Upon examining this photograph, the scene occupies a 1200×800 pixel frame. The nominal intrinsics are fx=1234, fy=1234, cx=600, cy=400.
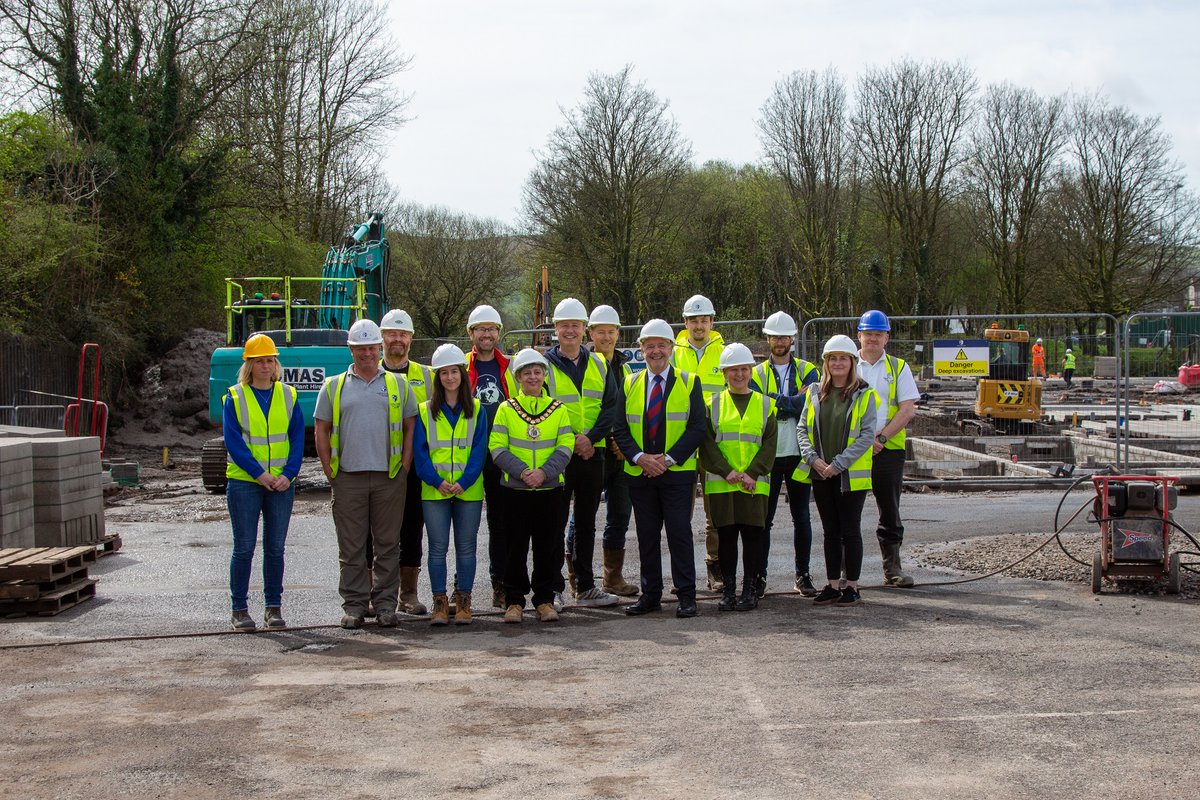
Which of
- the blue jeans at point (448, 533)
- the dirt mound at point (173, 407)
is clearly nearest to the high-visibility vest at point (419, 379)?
the blue jeans at point (448, 533)

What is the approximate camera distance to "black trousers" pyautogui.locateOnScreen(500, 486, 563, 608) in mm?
8250

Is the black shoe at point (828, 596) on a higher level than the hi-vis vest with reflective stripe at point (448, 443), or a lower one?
lower

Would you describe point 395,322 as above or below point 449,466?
above

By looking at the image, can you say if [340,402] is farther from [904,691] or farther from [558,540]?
[904,691]

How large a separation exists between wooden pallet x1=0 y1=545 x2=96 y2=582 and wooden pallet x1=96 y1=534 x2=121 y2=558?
2.10 metres

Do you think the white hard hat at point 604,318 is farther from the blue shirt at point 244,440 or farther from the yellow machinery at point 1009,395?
the yellow machinery at point 1009,395

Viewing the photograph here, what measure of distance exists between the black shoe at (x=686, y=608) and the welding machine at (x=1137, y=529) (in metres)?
2.96

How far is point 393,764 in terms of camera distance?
5.25 m

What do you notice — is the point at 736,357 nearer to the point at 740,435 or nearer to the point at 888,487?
the point at 740,435

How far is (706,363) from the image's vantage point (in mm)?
9516

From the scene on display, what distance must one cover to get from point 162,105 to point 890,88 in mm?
32382

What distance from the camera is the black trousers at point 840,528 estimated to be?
28.2ft

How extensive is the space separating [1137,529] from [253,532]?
20.1ft

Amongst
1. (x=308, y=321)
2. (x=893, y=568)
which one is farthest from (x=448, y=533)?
(x=308, y=321)
